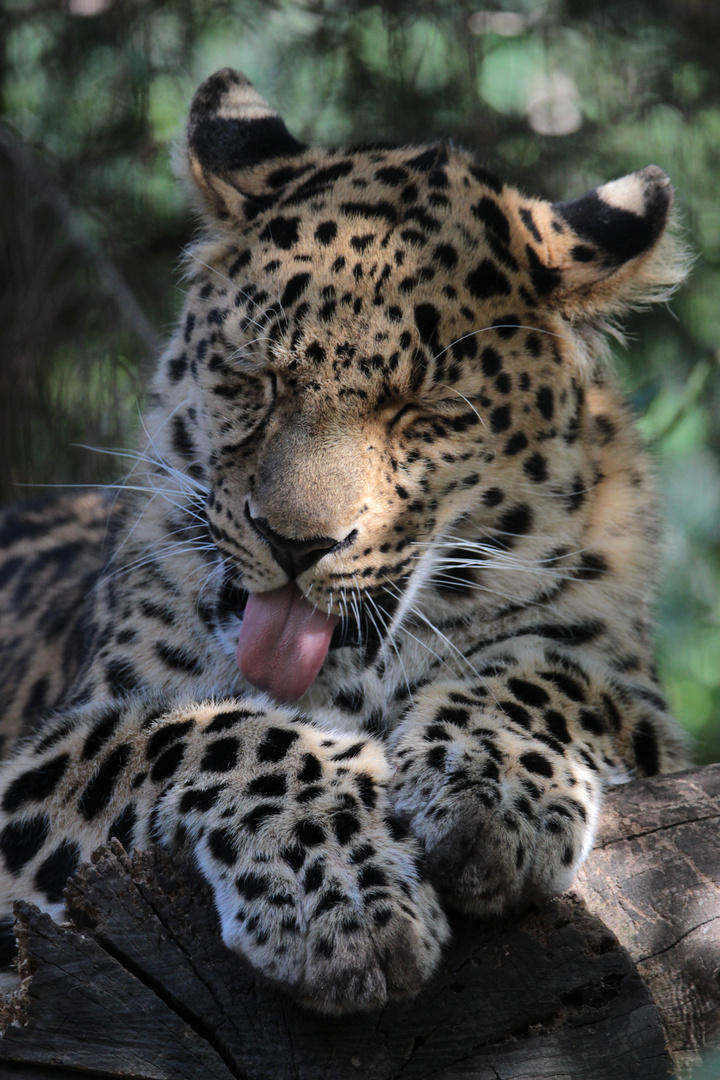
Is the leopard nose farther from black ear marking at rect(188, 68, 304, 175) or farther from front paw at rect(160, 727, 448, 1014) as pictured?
black ear marking at rect(188, 68, 304, 175)

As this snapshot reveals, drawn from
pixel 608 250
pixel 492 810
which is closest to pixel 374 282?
pixel 608 250

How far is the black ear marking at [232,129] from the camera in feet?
13.1

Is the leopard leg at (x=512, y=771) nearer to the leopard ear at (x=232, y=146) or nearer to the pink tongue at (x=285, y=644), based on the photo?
the pink tongue at (x=285, y=644)

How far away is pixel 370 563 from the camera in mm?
3250

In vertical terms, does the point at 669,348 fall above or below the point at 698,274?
below

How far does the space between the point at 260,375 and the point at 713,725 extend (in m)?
3.62

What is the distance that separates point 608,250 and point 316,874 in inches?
86.2

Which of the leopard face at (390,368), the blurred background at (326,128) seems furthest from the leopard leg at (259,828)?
the blurred background at (326,128)

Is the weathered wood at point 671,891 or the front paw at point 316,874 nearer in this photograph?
the front paw at point 316,874

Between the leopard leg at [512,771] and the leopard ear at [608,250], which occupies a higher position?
the leopard ear at [608,250]

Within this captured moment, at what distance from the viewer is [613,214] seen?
3.76m

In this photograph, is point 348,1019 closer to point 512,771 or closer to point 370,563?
point 512,771

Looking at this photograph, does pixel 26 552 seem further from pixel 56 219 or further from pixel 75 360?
pixel 56 219

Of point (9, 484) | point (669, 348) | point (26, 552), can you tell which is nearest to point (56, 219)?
point (9, 484)
